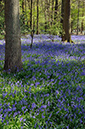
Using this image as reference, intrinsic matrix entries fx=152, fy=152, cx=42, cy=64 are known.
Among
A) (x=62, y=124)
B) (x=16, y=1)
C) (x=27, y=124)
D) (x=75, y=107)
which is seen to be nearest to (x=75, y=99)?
(x=75, y=107)

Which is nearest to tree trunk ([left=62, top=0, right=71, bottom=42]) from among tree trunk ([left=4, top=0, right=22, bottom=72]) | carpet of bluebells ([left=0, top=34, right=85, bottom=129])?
carpet of bluebells ([left=0, top=34, right=85, bottom=129])

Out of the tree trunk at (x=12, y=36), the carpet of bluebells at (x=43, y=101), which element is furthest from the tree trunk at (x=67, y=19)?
the tree trunk at (x=12, y=36)

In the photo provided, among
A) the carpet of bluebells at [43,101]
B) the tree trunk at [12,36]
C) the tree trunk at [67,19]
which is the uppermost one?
the tree trunk at [67,19]

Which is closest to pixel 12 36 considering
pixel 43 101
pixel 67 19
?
pixel 43 101

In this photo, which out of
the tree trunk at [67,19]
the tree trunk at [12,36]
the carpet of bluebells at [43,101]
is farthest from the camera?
the tree trunk at [67,19]

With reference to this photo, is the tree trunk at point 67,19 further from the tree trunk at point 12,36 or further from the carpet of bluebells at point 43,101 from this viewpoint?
the tree trunk at point 12,36

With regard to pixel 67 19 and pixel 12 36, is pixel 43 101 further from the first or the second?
pixel 67 19

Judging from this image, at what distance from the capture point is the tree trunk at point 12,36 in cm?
525

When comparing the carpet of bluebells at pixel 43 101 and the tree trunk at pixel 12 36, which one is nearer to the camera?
the carpet of bluebells at pixel 43 101

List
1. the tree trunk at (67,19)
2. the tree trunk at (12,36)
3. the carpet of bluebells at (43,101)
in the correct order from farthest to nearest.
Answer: the tree trunk at (67,19) → the tree trunk at (12,36) → the carpet of bluebells at (43,101)

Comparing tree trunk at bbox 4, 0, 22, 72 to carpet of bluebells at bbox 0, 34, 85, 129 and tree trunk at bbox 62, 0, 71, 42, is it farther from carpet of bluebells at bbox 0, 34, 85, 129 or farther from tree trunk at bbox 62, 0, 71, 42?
tree trunk at bbox 62, 0, 71, 42

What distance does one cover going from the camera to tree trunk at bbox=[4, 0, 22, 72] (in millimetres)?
5254

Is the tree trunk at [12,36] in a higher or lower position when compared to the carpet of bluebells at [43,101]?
higher

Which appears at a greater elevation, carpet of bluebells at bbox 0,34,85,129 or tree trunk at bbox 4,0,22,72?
tree trunk at bbox 4,0,22,72
